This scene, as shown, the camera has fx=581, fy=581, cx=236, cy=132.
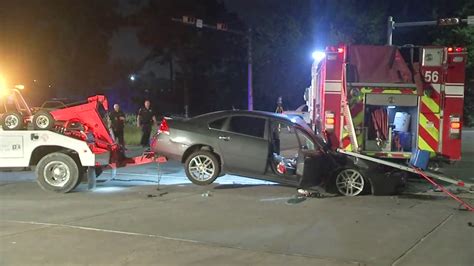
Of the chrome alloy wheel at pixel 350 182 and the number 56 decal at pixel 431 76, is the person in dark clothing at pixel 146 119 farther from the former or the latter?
the number 56 decal at pixel 431 76

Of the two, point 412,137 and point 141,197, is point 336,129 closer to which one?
point 412,137

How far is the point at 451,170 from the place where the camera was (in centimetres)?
1465

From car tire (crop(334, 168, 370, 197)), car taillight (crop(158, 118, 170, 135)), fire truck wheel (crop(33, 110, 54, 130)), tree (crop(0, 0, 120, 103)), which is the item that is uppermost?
tree (crop(0, 0, 120, 103))

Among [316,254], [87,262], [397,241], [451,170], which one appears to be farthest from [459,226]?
[451,170]

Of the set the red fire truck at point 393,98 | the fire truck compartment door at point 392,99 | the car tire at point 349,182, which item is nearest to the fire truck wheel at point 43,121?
the red fire truck at point 393,98

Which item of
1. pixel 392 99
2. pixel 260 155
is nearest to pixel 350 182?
pixel 260 155

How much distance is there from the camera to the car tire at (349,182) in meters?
10.5

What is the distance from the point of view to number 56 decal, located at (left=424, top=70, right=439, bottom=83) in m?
11.0

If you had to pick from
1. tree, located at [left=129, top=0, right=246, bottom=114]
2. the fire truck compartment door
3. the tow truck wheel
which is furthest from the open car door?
tree, located at [left=129, top=0, right=246, bottom=114]

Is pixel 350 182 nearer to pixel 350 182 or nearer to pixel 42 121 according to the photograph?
pixel 350 182

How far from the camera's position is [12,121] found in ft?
35.3

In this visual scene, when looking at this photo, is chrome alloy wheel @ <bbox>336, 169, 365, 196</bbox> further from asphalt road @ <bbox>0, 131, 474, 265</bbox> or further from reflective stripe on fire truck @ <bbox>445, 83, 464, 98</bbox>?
reflective stripe on fire truck @ <bbox>445, 83, 464, 98</bbox>

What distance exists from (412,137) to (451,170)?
3.88 m

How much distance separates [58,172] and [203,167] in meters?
2.68
